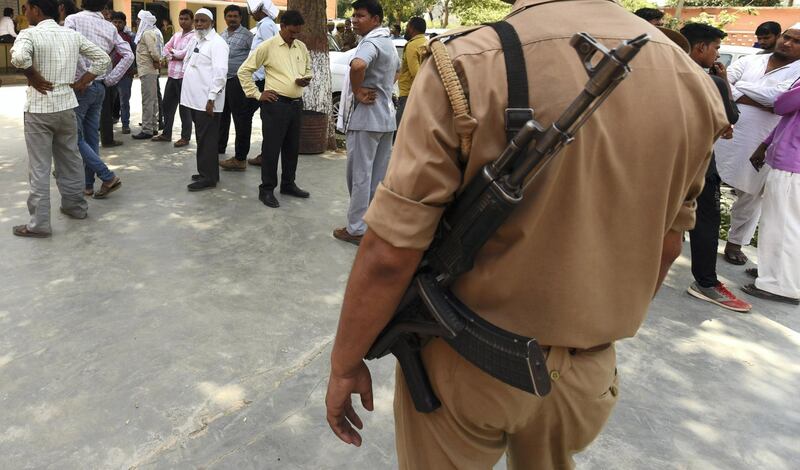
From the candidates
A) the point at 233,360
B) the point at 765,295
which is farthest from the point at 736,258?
the point at 233,360

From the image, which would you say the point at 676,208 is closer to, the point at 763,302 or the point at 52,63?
the point at 763,302

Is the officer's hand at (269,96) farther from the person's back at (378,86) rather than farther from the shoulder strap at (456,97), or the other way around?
the shoulder strap at (456,97)

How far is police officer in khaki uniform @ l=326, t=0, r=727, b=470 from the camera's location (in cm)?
115

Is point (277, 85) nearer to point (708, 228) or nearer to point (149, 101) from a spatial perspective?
point (149, 101)

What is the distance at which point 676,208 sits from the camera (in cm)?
137

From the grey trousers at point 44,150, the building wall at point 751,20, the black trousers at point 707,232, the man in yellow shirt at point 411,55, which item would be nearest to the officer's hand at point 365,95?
the man in yellow shirt at point 411,55

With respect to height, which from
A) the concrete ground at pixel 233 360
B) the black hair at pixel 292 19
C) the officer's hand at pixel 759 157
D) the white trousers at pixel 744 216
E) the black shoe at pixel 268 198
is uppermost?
the black hair at pixel 292 19

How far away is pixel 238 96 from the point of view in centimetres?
663

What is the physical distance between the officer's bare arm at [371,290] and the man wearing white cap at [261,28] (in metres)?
5.69

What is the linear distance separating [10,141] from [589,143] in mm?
Answer: 8050

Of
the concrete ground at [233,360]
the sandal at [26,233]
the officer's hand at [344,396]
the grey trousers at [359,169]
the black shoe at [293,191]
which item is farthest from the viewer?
the black shoe at [293,191]

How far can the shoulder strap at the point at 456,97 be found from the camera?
43.9 inches

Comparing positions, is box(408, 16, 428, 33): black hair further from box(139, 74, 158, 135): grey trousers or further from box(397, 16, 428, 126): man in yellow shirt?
box(139, 74, 158, 135): grey trousers

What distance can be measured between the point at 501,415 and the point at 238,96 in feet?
19.7
